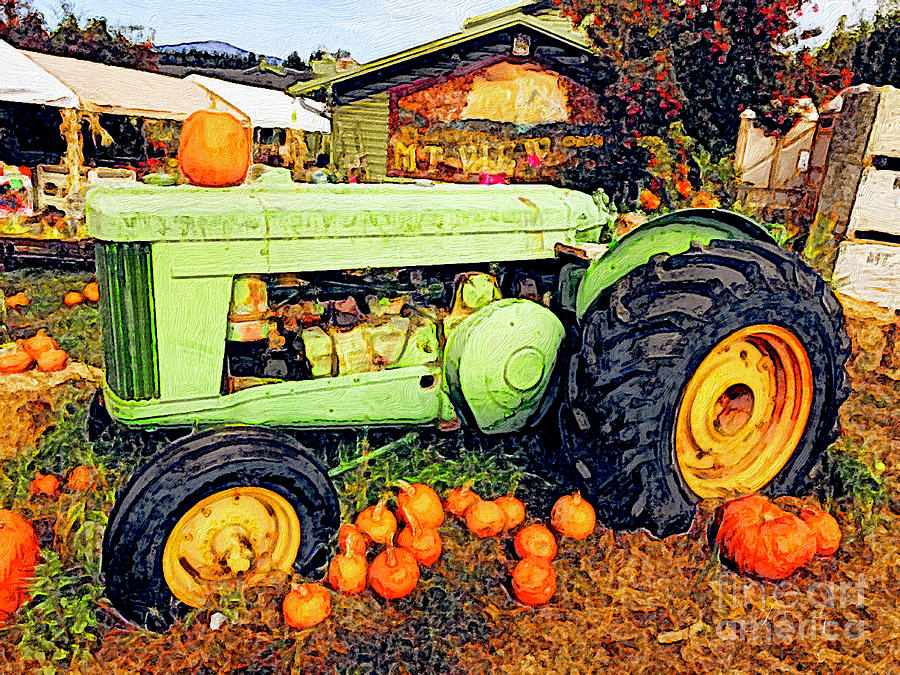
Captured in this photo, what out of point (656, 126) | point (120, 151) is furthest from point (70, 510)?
point (120, 151)

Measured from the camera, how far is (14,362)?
4723mm

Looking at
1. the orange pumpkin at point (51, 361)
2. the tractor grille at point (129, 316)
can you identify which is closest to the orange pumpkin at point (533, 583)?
the tractor grille at point (129, 316)

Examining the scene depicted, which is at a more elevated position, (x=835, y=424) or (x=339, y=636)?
(x=835, y=424)

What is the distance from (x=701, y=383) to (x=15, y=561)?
2863mm

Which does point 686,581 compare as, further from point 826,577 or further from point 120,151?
point 120,151

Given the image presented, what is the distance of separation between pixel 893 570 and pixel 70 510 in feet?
11.5

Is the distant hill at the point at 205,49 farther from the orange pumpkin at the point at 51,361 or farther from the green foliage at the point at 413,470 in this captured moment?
the green foliage at the point at 413,470

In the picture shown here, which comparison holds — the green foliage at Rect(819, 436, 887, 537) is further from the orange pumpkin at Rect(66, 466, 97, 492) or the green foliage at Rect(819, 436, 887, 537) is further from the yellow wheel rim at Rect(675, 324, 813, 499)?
the orange pumpkin at Rect(66, 466, 97, 492)

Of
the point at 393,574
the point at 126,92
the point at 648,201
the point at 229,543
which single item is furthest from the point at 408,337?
the point at 126,92

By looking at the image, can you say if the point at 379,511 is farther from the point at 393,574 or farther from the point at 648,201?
the point at 648,201

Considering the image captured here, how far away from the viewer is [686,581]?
267 centimetres

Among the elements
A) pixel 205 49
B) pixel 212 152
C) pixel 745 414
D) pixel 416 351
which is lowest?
pixel 745 414

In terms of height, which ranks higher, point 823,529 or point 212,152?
point 212,152

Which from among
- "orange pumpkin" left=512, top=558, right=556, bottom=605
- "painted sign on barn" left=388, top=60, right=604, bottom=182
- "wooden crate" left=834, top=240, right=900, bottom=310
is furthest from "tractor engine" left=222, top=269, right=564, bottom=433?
"painted sign on barn" left=388, top=60, right=604, bottom=182
